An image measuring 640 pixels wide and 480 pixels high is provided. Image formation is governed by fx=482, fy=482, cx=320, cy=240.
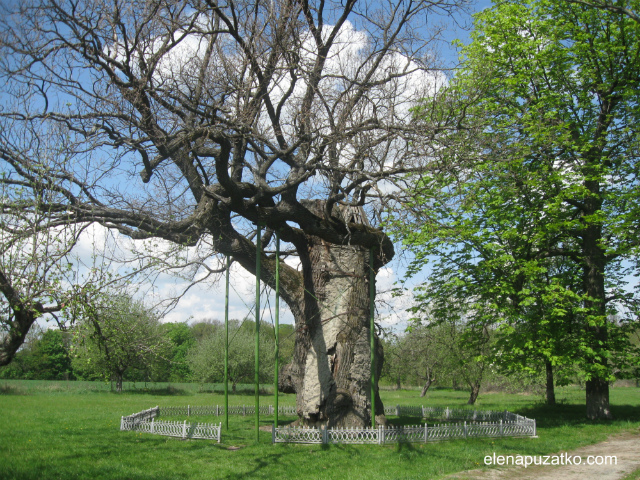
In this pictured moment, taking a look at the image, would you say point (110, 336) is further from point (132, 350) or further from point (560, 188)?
point (560, 188)

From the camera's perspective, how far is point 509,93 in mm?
17141

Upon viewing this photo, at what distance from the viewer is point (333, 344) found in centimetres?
1201

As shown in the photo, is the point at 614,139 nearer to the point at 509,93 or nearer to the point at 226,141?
the point at 509,93

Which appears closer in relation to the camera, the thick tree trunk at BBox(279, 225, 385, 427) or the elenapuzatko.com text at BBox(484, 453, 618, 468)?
the elenapuzatko.com text at BBox(484, 453, 618, 468)

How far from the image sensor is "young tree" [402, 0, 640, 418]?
14.9m

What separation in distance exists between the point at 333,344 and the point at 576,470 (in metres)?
5.65

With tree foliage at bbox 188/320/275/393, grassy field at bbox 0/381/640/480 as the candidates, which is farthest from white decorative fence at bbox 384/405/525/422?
tree foliage at bbox 188/320/275/393

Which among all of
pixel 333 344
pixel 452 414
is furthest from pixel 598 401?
pixel 333 344

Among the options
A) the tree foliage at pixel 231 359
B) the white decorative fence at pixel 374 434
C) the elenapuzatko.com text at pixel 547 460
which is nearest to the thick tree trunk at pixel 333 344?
the white decorative fence at pixel 374 434

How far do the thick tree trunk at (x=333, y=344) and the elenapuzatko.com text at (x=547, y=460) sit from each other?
300 cm

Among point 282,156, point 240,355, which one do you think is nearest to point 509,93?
point 282,156

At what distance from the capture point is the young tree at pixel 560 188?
14.9 m

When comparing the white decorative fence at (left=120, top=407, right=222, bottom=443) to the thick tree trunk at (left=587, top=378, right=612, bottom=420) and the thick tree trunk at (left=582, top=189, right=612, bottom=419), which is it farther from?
the thick tree trunk at (left=587, top=378, right=612, bottom=420)

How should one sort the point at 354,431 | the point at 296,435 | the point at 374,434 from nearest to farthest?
the point at 296,435 < the point at 354,431 < the point at 374,434
